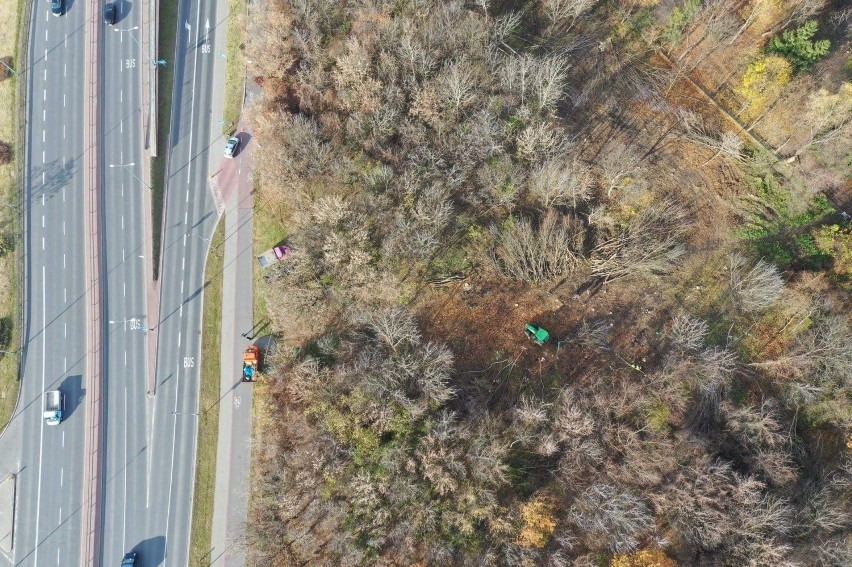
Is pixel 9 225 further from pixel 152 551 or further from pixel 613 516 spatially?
pixel 613 516

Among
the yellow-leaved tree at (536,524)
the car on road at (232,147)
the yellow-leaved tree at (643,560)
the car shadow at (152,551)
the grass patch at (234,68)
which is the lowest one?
the yellow-leaved tree at (643,560)

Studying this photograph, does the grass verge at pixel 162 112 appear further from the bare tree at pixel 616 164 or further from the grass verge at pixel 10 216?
the bare tree at pixel 616 164

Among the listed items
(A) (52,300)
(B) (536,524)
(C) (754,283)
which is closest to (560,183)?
(C) (754,283)

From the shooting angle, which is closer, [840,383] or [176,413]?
[840,383]

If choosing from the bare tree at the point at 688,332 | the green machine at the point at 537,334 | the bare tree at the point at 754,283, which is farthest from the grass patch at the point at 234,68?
the bare tree at the point at 754,283

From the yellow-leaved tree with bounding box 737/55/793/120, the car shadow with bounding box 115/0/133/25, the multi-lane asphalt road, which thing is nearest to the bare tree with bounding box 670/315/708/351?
the yellow-leaved tree with bounding box 737/55/793/120

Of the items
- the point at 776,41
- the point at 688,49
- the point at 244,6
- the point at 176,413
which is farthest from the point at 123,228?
the point at 776,41

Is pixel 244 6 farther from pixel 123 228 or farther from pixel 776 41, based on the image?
pixel 776 41

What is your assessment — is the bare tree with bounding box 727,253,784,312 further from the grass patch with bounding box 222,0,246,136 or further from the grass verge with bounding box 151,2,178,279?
the grass verge with bounding box 151,2,178,279
